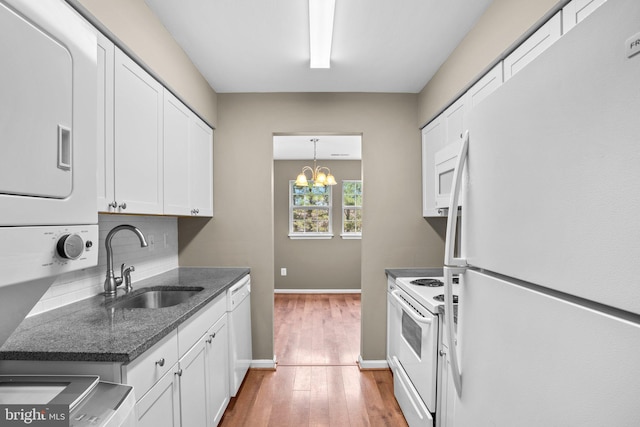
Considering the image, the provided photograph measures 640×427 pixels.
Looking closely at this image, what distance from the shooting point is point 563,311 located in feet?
1.87

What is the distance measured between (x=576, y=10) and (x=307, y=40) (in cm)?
148

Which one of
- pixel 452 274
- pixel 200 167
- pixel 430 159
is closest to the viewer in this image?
pixel 452 274

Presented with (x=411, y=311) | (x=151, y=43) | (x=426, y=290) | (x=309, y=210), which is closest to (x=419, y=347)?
(x=411, y=311)

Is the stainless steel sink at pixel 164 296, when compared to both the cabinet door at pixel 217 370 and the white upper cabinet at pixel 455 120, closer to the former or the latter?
the cabinet door at pixel 217 370

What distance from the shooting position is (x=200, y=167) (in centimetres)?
271

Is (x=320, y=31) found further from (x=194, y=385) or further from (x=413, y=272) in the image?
(x=194, y=385)

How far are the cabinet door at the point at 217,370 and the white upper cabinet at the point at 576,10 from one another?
7.57 ft

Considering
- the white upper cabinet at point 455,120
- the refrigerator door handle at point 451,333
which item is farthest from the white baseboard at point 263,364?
the white upper cabinet at point 455,120

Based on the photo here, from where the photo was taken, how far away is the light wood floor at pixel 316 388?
226 centimetres

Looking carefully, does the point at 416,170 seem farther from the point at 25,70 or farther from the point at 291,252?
the point at 291,252

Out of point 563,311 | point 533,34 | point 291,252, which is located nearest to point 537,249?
point 563,311

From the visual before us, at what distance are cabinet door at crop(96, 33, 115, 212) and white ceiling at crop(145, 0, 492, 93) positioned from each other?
1.70ft

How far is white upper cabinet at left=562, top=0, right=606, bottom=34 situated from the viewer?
45.8 inches

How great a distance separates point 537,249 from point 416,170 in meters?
2.49
